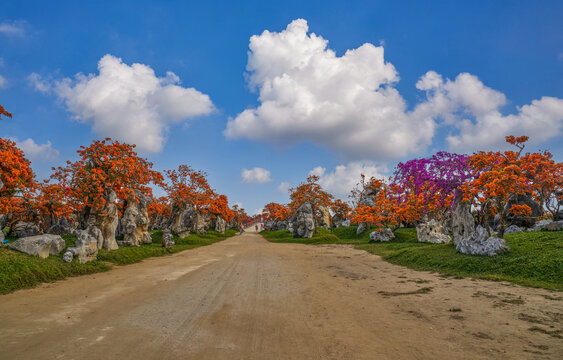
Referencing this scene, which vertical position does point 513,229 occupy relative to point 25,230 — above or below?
below

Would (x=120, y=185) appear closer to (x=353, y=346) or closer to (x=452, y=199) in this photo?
(x=353, y=346)

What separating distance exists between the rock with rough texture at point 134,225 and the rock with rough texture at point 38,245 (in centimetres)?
923

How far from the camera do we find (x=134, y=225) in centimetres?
2444

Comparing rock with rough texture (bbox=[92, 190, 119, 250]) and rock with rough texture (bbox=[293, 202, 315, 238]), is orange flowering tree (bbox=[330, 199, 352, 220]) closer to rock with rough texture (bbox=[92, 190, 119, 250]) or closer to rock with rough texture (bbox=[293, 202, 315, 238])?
rock with rough texture (bbox=[293, 202, 315, 238])

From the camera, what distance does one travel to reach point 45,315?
287 inches

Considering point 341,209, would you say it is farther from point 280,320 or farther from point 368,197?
point 280,320

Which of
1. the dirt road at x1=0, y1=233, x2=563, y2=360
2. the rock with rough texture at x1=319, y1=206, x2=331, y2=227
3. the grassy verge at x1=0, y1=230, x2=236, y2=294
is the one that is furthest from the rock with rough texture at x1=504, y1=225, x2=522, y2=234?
the rock with rough texture at x1=319, y1=206, x2=331, y2=227

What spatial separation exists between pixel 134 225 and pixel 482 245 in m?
25.7

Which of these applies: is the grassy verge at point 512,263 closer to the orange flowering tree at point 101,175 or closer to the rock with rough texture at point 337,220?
the orange flowering tree at point 101,175

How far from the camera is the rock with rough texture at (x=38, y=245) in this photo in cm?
1278

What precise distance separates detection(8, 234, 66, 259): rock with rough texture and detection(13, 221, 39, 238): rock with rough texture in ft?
47.3

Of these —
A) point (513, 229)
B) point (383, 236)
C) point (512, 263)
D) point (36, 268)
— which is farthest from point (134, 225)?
point (513, 229)

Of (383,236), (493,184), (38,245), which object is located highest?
(493,184)

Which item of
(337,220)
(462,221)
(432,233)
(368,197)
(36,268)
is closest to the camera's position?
(36,268)
